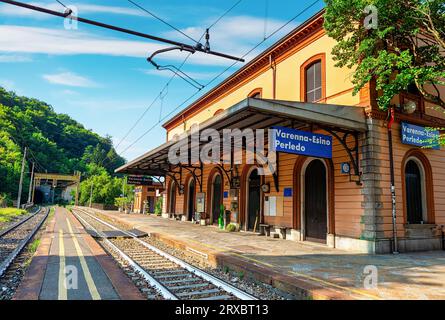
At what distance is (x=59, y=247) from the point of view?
9.14 meters

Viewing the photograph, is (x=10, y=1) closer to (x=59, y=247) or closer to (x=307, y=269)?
(x=59, y=247)

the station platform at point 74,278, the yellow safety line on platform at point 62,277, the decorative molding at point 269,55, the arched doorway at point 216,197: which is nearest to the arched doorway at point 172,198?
the decorative molding at point 269,55

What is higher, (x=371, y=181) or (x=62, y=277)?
(x=371, y=181)

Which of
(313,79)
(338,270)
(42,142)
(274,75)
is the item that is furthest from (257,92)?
(42,142)

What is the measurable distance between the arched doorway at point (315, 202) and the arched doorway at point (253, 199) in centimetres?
320

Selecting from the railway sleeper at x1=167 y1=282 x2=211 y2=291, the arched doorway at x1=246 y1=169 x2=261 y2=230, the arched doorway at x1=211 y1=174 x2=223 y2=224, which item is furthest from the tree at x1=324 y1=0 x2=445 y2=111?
the arched doorway at x1=211 y1=174 x2=223 y2=224

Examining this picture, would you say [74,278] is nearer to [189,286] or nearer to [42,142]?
[189,286]

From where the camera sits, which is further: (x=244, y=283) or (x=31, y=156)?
(x=31, y=156)

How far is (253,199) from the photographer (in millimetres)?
15281

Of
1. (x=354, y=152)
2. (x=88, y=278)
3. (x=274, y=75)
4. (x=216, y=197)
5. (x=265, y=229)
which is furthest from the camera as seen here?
(x=216, y=197)

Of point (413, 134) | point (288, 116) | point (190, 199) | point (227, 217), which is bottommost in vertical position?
point (227, 217)

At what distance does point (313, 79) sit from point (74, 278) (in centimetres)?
1115

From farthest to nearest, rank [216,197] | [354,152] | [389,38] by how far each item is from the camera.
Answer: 1. [216,197]
2. [354,152]
3. [389,38]

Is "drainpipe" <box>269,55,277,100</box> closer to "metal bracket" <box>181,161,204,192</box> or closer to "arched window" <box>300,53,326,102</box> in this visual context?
"arched window" <box>300,53,326,102</box>
